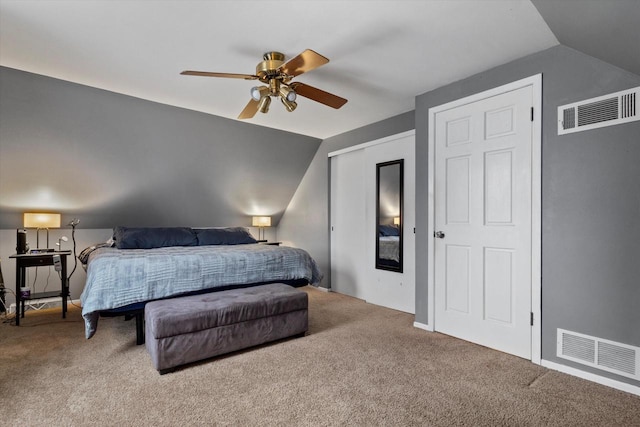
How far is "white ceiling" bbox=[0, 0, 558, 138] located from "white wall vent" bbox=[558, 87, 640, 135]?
51cm

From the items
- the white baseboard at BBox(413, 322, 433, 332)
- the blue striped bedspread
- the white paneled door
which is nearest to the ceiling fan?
the white paneled door

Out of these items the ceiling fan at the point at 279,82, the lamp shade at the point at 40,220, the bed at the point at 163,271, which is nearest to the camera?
the ceiling fan at the point at 279,82

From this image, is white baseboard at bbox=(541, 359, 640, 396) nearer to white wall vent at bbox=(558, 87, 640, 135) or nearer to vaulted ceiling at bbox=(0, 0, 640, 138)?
white wall vent at bbox=(558, 87, 640, 135)

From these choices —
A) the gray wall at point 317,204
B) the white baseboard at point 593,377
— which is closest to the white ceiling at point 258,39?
the gray wall at point 317,204

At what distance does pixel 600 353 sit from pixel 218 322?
266 cm

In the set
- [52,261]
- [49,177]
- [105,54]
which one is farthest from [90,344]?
[105,54]

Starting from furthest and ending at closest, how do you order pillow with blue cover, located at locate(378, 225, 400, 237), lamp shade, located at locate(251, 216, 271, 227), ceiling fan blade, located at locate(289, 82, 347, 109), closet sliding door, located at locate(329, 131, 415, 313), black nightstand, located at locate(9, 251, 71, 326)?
lamp shade, located at locate(251, 216, 271, 227) < pillow with blue cover, located at locate(378, 225, 400, 237) < closet sliding door, located at locate(329, 131, 415, 313) < black nightstand, located at locate(9, 251, 71, 326) < ceiling fan blade, located at locate(289, 82, 347, 109)

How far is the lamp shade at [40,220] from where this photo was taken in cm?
346

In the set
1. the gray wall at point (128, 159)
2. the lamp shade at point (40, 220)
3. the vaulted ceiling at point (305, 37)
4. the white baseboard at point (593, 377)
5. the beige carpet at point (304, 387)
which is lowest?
the beige carpet at point (304, 387)

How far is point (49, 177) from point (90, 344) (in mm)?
2007

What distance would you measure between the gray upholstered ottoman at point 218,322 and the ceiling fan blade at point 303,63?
180 centimetres

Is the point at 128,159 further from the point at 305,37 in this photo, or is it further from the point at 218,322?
the point at 305,37

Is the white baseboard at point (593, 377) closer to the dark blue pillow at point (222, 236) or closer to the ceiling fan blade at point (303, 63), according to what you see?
the ceiling fan blade at point (303, 63)

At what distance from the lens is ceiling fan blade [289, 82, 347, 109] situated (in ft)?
8.00
